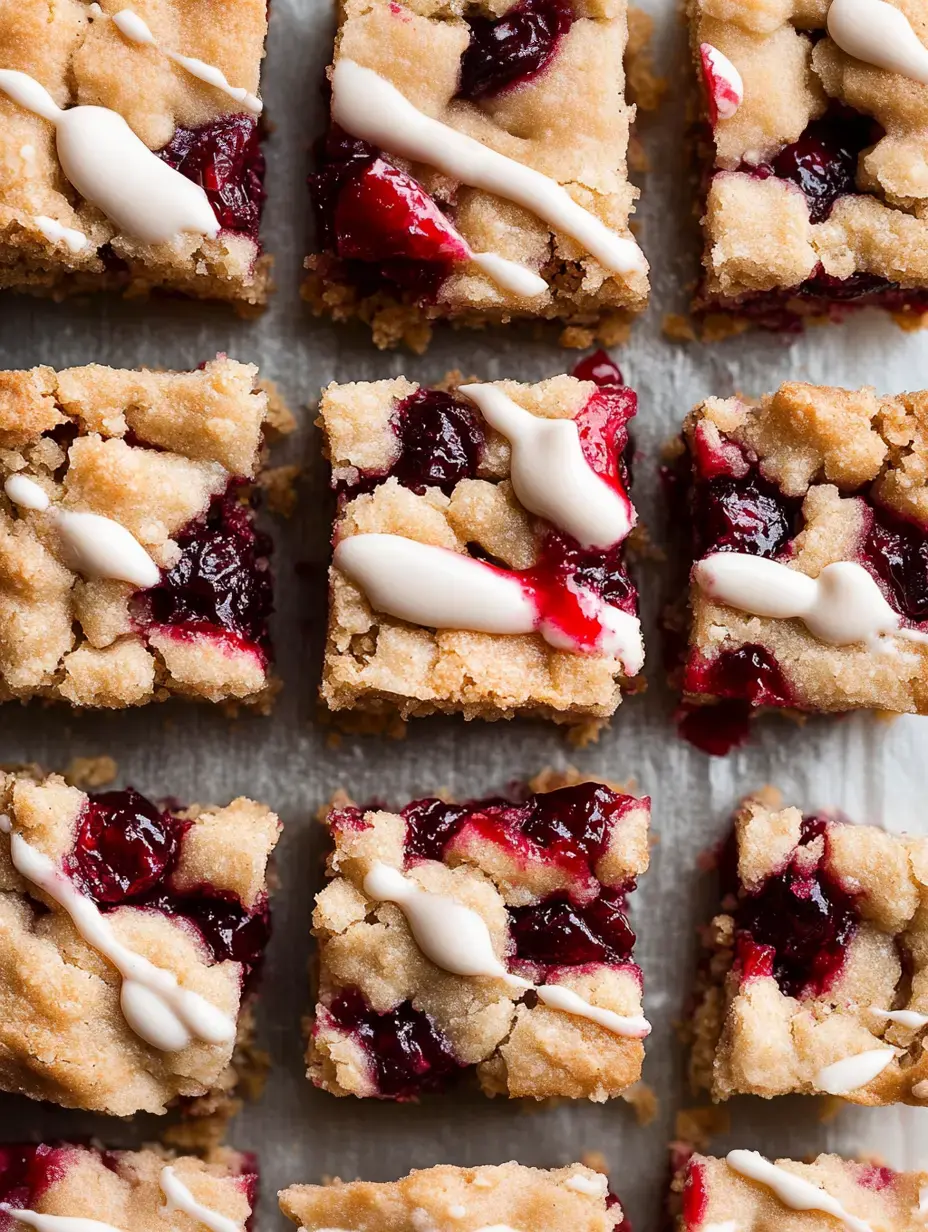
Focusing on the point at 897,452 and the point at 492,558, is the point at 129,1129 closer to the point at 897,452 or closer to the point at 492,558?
the point at 492,558

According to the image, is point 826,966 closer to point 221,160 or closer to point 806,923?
point 806,923

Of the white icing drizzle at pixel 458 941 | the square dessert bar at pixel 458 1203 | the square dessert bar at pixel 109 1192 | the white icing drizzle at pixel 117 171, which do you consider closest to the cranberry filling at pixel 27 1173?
the square dessert bar at pixel 109 1192

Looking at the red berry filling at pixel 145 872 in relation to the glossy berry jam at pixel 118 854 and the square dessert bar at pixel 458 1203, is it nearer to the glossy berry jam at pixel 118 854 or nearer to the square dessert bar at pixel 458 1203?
the glossy berry jam at pixel 118 854

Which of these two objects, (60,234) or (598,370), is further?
(598,370)

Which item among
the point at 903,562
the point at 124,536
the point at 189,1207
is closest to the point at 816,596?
the point at 903,562

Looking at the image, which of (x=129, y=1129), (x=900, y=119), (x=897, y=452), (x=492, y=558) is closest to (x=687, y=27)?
(x=900, y=119)

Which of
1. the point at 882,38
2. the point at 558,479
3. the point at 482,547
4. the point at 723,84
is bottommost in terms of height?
the point at 482,547
